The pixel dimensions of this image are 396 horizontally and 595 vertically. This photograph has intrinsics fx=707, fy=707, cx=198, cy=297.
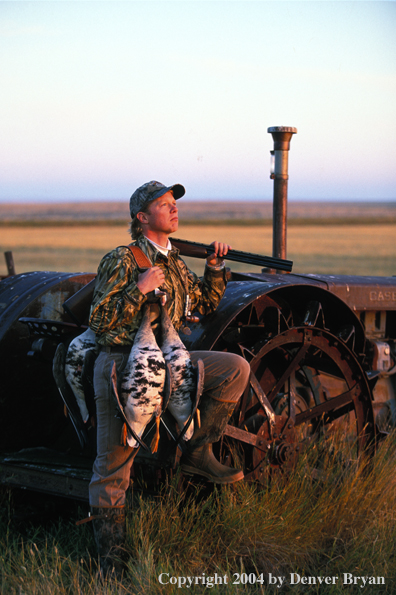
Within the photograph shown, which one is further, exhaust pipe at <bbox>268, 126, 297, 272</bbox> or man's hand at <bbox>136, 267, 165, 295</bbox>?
exhaust pipe at <bbox>268, 126, 297, 272</bbox>

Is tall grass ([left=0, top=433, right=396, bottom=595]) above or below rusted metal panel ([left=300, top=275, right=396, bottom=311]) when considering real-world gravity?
below

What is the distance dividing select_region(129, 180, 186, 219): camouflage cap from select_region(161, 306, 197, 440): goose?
2.16ft

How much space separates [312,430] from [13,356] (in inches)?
76.7

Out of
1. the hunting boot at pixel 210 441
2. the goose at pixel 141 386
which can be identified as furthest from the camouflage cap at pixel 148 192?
the hunting boot at pixel 210 441

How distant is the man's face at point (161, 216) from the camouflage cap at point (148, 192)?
31 mm

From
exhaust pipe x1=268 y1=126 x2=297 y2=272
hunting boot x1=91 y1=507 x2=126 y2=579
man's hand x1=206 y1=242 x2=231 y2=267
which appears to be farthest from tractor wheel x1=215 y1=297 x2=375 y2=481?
exhaust pipe x1=268 y1=126 x2=297 y2=272

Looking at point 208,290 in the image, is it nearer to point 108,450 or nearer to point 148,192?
point 148,192

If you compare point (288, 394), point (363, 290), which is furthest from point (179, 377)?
point (363, 290)

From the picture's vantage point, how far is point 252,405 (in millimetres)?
3951

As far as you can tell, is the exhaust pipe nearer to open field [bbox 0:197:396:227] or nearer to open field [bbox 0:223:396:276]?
open field [bbox 0:223:396:276]

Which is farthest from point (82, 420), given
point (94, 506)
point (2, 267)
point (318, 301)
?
point (2, 267)

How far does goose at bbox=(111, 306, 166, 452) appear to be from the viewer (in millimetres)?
3094

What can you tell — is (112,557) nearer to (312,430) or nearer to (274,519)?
(274,519)

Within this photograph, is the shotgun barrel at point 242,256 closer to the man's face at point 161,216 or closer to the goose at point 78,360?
the man's face at point 161,216
